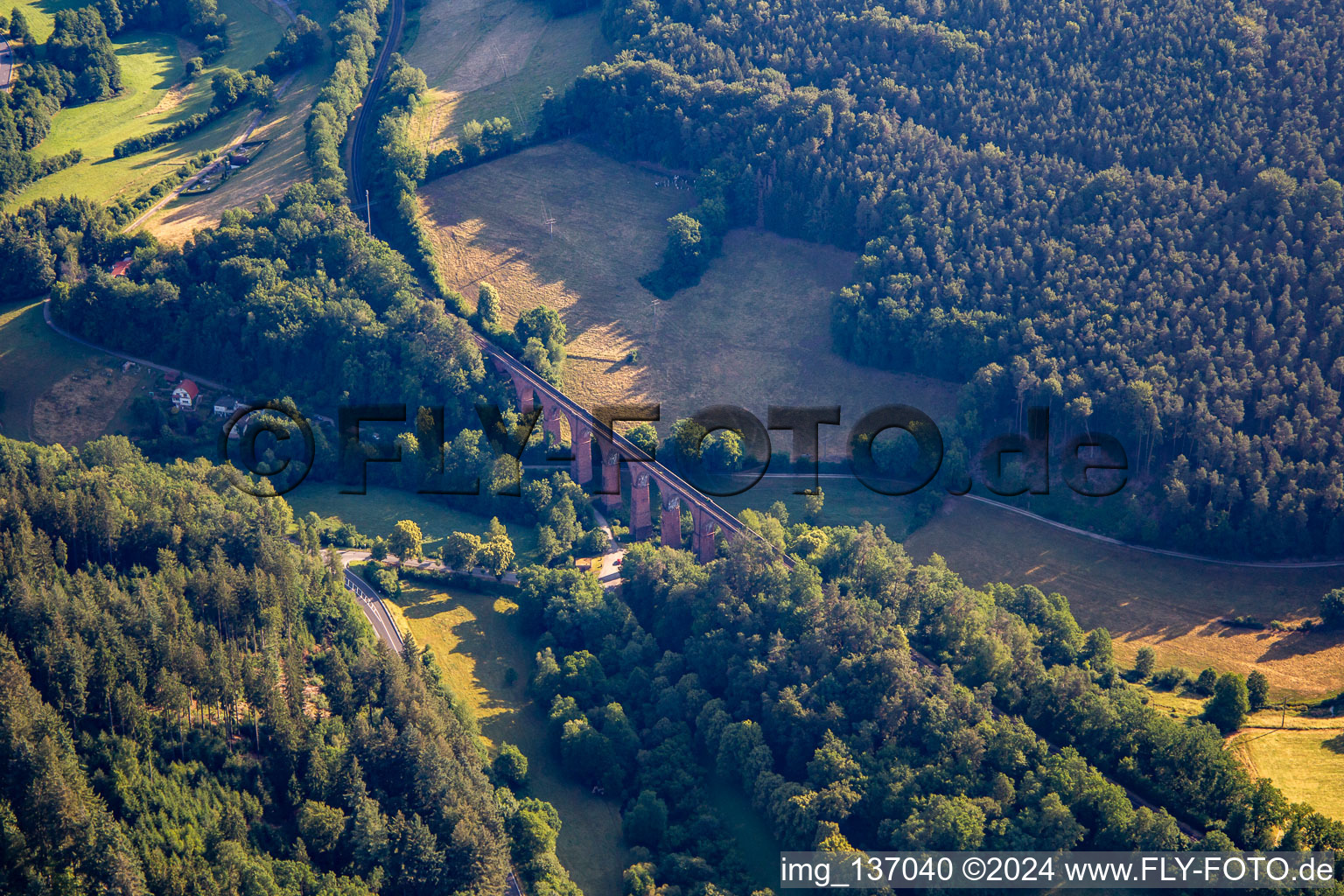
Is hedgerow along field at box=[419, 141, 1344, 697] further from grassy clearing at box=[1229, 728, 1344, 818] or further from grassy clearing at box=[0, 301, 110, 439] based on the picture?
grassy clearing at box=[0, 301, 110, 439]

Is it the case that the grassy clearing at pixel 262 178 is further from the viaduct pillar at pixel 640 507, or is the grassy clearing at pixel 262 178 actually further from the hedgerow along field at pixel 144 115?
the viaduct pillar at pixel 640 507

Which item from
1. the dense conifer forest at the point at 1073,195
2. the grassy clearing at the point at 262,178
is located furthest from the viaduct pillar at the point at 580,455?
the grassy clearing at the point at 262,178

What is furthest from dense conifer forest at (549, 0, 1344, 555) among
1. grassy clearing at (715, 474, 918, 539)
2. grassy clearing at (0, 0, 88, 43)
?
grassy clearing at (0, 0, 88, 43)

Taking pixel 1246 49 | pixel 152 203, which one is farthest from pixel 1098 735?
pixel 152 203

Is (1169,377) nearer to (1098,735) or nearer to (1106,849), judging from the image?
(1098,735)

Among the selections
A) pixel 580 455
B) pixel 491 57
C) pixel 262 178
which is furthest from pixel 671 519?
pixel 491 57
